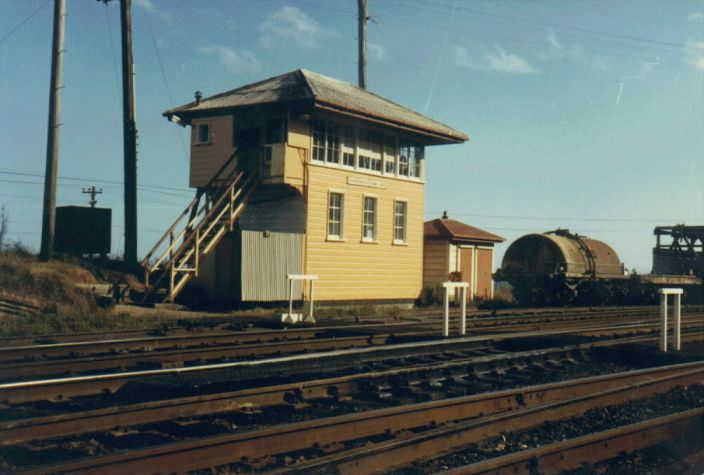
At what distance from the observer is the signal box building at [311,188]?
21.6 m

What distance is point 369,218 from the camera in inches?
968

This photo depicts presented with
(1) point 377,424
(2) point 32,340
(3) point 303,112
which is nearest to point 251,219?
(3) point 303,112

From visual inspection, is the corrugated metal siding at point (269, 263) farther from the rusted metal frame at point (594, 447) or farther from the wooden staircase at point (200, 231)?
the rusted metal frame at point (594, 447)

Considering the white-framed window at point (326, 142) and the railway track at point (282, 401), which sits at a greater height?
the white-framed window at point (326, 142)

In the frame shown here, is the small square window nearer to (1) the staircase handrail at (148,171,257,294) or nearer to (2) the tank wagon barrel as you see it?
(1) the staircase handrail at (148,171,257,294)

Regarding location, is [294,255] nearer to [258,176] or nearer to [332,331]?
[258,176]

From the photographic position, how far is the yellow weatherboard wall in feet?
74.1

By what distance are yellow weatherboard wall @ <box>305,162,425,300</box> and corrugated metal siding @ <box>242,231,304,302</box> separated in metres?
0.59

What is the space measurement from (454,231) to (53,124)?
15.1 metres

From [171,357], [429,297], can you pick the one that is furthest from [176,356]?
[429,297]

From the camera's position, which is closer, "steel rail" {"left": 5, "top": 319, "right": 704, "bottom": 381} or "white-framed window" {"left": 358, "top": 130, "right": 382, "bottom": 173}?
"steel rail" {"left": 5, "top": 319, "right": 704, "bottom": 381}

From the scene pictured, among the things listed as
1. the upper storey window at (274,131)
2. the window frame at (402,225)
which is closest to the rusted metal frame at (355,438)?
the upper storey window at (274,131)

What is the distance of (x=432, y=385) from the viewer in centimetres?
877

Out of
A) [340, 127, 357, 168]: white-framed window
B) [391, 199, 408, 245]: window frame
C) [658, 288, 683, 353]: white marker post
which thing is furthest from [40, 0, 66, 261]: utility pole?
[658, 288, 683, 353]: white marker post
